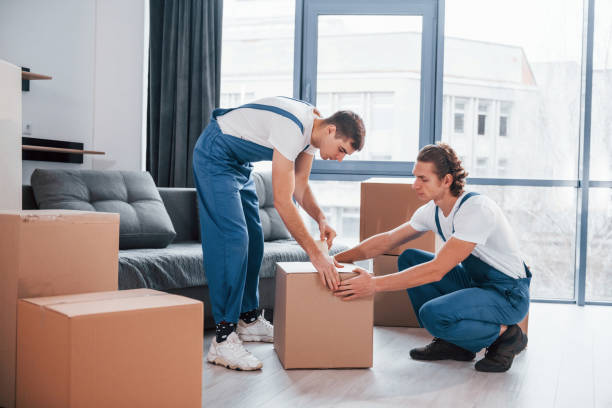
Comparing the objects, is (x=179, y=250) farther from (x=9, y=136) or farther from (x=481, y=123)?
(x=481, y=123)

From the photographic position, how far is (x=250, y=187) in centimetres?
238

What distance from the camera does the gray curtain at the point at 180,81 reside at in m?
4.02

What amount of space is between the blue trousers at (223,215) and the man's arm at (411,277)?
15.1 inches

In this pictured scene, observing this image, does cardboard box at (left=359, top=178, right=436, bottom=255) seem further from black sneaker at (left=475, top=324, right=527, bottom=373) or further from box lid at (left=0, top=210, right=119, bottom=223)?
box lid at (left=0, top=210, right=119, bottom=223)

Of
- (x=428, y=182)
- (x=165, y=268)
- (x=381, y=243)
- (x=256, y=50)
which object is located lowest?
(x=165, y=268)

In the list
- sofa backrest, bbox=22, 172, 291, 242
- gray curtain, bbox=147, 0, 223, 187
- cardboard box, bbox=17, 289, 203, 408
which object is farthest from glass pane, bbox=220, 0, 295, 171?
cardboard box, bbox=17, 289, 203, 408

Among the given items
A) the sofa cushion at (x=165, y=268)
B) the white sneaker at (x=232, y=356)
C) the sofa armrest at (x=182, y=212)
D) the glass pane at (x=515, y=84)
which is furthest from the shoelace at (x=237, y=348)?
the glass pane at (x=515, y=84)

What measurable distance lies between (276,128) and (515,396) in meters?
1.16

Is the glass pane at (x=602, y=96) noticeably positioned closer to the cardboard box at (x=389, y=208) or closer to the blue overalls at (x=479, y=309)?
the cardboard box at (x=389, y=208)

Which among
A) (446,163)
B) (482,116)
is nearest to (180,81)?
(482,116)

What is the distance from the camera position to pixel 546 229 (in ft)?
12.8

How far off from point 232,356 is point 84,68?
2.66 meters

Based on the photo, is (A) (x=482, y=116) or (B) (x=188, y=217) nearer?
(B) (x=188, y=217)

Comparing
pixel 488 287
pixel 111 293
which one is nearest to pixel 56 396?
pixel 111 293
